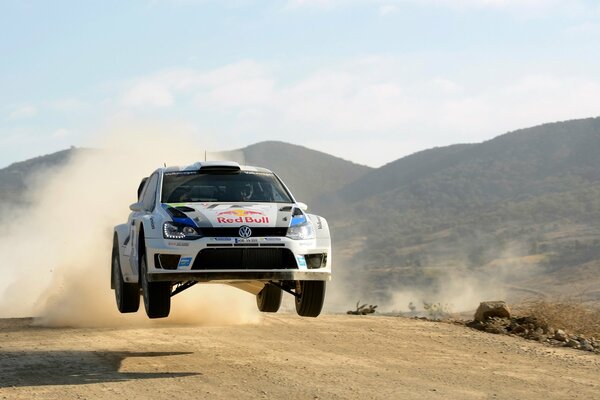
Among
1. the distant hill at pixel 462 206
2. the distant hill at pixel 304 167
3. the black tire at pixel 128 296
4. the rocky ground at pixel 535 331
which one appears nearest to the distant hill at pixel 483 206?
the distant hill at pixel 462 206

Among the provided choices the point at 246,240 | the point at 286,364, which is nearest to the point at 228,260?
the point at 246,240

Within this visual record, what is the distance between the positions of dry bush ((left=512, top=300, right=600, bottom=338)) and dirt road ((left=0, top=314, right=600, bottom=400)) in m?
2.27

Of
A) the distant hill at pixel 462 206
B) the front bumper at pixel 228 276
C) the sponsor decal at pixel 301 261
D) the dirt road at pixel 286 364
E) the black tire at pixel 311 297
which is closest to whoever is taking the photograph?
the dirt road at pixel 286 364

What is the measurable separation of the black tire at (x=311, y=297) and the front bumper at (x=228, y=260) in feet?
A: 2.01

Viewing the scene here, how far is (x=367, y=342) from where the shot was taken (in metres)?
14.0

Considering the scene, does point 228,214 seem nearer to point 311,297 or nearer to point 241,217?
point 241,217

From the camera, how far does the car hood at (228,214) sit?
33.7ft

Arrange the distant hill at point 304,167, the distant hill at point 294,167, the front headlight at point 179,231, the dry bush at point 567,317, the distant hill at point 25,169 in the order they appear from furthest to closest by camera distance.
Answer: the distant hill at point 304,167
the distant hill at point 294,167
the distant hill at point 25,169
the dry bush at point 567,317
the front headlight at point 179,231

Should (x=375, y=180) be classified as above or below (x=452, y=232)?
above

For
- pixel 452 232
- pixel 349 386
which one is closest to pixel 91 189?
pixel 349 386

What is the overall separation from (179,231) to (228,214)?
0.55 m

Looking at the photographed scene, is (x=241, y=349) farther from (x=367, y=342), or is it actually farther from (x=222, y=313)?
(x=222, y=313)

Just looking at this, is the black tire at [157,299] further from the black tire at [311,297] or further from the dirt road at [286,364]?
the black tire at [311,297]

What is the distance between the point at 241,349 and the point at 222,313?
12.7 ft
